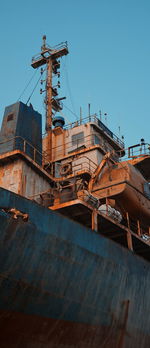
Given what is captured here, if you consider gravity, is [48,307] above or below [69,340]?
above

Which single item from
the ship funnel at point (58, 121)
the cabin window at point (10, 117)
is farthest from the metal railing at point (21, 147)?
the ship funnel at point (58, 121)

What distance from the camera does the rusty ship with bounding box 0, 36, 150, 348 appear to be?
1016 cm

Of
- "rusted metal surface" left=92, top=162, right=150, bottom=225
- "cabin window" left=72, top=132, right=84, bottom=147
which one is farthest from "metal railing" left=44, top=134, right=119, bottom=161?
"rusted metal surface" left=92, top=162, right=150, bottom=225

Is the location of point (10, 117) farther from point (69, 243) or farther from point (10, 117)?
point (69, 243)

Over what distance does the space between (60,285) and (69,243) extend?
127 centimetres

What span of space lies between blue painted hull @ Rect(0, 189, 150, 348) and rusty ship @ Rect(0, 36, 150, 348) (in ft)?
0.09

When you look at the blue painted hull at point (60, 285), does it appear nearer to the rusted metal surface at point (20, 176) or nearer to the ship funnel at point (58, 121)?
the rusted metal surface at point (20, 176)

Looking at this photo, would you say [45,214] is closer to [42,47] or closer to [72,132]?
[72,132]

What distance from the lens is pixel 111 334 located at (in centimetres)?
1312

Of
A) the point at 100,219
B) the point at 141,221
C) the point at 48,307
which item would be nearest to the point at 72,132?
the point at 141,221

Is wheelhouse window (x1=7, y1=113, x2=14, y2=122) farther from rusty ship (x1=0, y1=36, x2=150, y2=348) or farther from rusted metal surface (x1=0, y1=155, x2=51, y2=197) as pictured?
rusted metal surface (x1=0, y1=155, x2=51, y2=197)

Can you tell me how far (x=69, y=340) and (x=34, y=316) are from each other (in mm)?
1758

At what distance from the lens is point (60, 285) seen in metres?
11.1

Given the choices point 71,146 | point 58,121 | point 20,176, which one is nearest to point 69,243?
point 20,176
